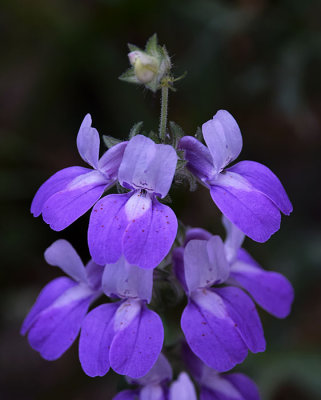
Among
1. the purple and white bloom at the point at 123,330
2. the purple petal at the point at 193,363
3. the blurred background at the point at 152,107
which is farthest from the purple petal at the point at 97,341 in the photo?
the blurred background at the point at 152,107

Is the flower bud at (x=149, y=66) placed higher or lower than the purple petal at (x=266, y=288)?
higher

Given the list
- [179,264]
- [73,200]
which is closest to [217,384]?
[179,264]

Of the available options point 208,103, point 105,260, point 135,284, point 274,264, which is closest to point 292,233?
point 274,264

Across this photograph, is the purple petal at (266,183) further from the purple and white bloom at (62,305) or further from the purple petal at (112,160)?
the purple and white bloom at (62,305)

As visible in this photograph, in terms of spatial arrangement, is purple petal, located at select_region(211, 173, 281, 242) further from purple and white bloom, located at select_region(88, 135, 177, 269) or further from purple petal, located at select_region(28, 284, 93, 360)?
purple petal, located at select_region(28, 284, 93, 360)

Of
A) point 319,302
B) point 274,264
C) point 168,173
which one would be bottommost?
point 319,302

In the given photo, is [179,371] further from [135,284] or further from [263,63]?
[263,63]
